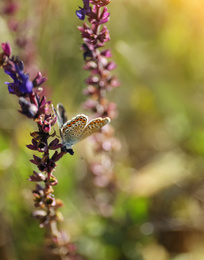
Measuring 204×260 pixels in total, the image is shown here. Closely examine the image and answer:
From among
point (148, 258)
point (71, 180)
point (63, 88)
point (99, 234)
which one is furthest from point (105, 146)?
point (63, 88)

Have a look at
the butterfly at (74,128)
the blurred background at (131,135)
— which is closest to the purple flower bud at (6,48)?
the butterfly at (74,128)

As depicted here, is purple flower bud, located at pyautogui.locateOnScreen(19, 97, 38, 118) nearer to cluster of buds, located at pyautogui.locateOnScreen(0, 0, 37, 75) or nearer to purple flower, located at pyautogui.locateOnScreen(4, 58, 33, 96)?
purple flower, located at pyautogui.locateOnScreen(4, 58, 33, 96)

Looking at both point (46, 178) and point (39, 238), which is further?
point (39, 238)

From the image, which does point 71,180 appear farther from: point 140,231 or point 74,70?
point 74,70

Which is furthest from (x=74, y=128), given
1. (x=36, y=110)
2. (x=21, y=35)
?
(x=21, y=35)

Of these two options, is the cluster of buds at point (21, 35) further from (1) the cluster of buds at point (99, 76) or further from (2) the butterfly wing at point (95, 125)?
(2) the butterfly wing at point (95, 125)

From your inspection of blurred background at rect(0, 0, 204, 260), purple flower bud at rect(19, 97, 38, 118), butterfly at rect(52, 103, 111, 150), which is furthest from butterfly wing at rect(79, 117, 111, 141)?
blurred background at rect(0, 0, 204, 260)
